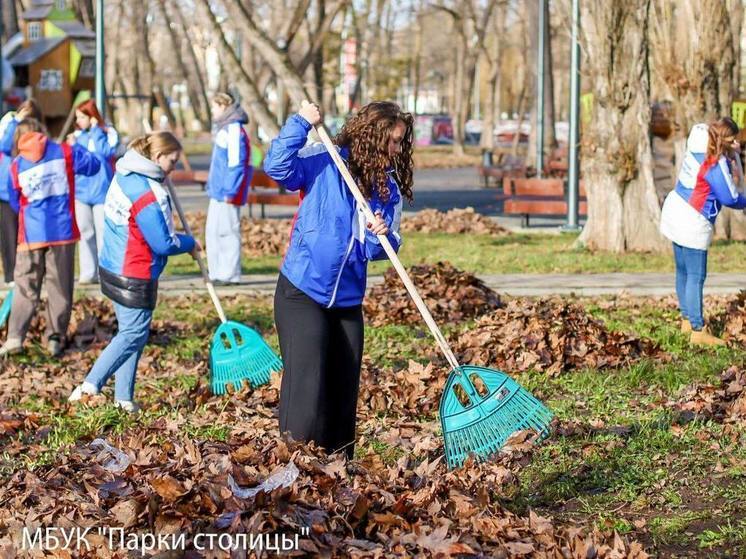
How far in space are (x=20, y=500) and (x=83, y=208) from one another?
8.72 m

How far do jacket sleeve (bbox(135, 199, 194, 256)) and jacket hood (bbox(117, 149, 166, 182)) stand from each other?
0.47 feet

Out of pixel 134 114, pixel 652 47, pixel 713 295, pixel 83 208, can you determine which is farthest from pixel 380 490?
pixel 134 114

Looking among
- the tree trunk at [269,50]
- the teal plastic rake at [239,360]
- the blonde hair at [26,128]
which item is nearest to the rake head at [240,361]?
the teal plastic rake at [239,360]

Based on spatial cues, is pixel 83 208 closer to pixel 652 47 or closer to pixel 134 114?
pixel 652 47

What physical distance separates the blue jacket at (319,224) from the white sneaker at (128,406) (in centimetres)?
231

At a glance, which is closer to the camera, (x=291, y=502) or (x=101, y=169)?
(x=291, y=502)

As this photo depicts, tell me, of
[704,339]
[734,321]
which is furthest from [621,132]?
[704,339]

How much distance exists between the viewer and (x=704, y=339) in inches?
367

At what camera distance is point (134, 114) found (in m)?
52.8

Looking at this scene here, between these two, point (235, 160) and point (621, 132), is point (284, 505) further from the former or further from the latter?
point (621, 132)

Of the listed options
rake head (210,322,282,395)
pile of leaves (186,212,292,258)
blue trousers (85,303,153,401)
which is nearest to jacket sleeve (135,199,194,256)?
blue trousers (85,303,153,401)

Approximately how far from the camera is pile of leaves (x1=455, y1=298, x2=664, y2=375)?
8.52 metres

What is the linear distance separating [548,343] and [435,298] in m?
2.20

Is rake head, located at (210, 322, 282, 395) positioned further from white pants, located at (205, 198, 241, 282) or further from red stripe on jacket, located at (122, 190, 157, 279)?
white pants, located at (205, 198, 241, 282)
